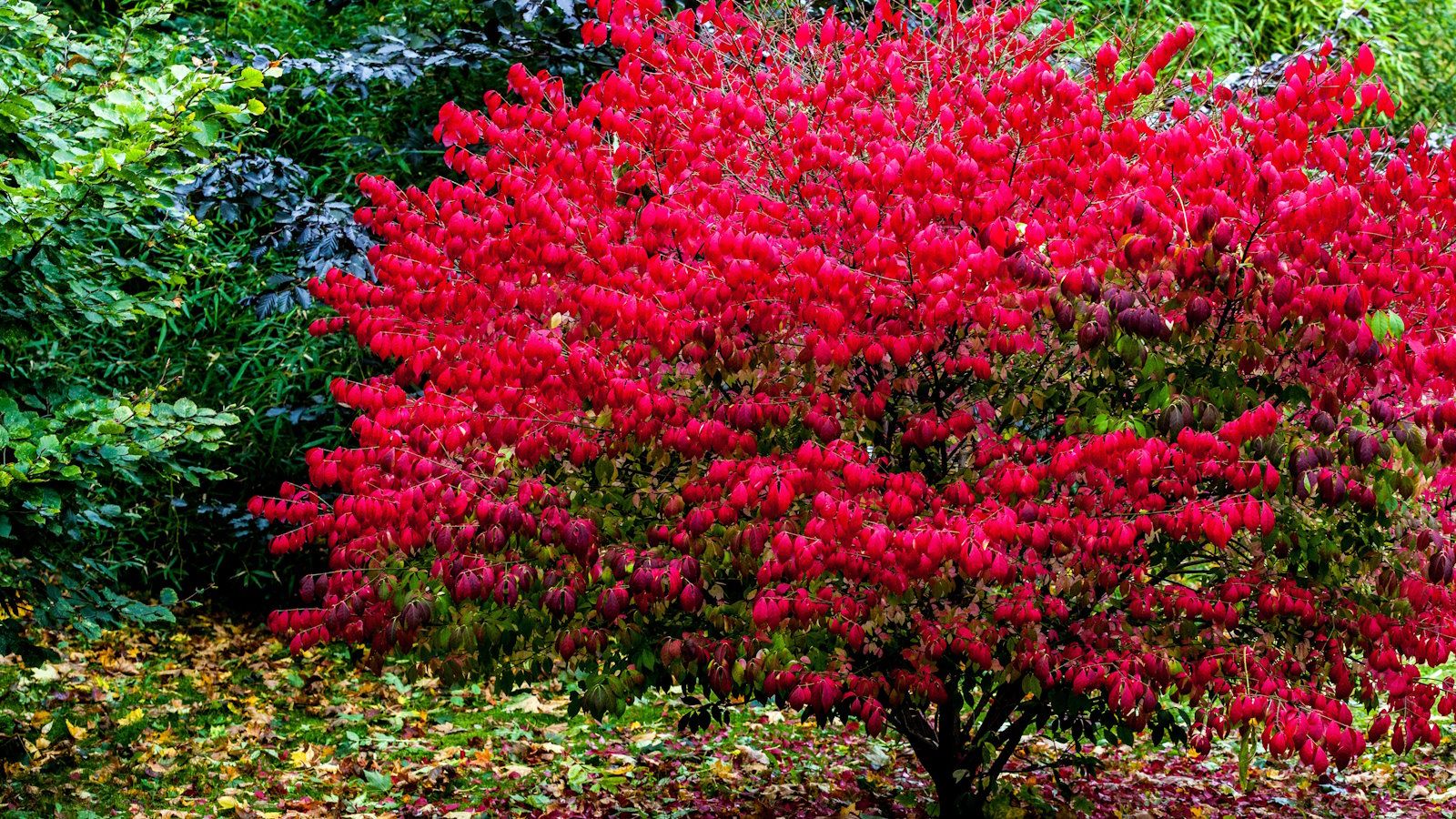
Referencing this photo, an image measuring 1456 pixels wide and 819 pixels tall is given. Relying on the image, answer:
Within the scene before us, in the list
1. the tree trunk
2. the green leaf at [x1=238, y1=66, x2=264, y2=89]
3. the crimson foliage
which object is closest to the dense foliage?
the green leaf at [x1=238, y1=66, x2=264, y2=89]

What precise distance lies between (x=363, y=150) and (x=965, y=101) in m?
4.90

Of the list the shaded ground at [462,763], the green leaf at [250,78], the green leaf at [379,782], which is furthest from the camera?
the green leaf at [379,782]

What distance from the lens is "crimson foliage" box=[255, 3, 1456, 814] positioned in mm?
3299

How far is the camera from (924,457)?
3811 millimetres

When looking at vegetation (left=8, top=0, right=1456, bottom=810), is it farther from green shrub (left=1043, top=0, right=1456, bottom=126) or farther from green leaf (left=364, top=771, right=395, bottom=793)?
green leaf (left=364, top=771, right=395, bottom=793)

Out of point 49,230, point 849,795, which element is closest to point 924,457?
point 849,795

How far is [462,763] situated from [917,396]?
2.90 metres

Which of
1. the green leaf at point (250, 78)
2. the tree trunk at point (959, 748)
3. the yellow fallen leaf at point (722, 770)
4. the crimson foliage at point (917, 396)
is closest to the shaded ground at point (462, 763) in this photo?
the yellow fallen leaf at point (722, 770)

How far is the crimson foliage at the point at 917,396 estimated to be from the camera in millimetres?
3299

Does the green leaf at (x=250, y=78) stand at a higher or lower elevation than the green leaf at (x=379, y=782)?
higher

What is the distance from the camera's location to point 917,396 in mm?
3875

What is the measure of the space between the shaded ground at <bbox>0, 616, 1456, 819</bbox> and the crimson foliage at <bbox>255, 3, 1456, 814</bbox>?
1215 mm

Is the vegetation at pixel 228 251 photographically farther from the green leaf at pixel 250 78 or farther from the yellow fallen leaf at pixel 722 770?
the yellow fallen leaf at pixel 722 770

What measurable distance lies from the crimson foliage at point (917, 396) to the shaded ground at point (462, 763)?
1.22 m
